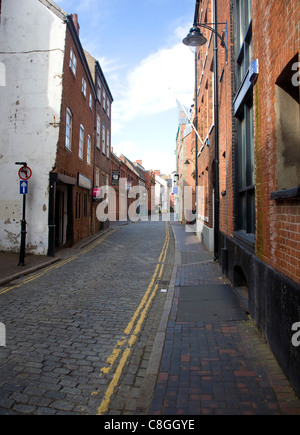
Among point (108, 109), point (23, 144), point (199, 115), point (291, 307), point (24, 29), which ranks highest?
point (108, 109)

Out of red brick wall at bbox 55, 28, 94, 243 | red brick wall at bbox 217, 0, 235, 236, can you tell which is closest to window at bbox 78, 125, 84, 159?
red brick wall at bbox 55, 28, 94, 243

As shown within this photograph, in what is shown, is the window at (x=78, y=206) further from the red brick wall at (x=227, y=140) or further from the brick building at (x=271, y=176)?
the brick building at (x=271, y=176)

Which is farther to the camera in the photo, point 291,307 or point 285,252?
point 285,252

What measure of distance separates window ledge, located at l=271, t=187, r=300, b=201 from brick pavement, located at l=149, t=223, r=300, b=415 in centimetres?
191

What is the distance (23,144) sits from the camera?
12.2m

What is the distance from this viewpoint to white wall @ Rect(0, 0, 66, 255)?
12031mm

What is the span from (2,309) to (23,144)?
8.25 meters

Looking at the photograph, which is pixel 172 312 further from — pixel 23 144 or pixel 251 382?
pixel 23 144

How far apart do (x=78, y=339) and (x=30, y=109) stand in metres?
10.6

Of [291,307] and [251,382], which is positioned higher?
[291,307]

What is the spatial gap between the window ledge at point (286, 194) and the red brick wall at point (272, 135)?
0.07 metres

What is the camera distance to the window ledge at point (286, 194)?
2986mm

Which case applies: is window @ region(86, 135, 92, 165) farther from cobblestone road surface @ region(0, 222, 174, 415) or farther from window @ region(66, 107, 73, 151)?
cobblestone road surface @ region(0, 222, 174, 415)

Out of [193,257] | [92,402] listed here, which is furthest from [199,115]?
[92,402]
